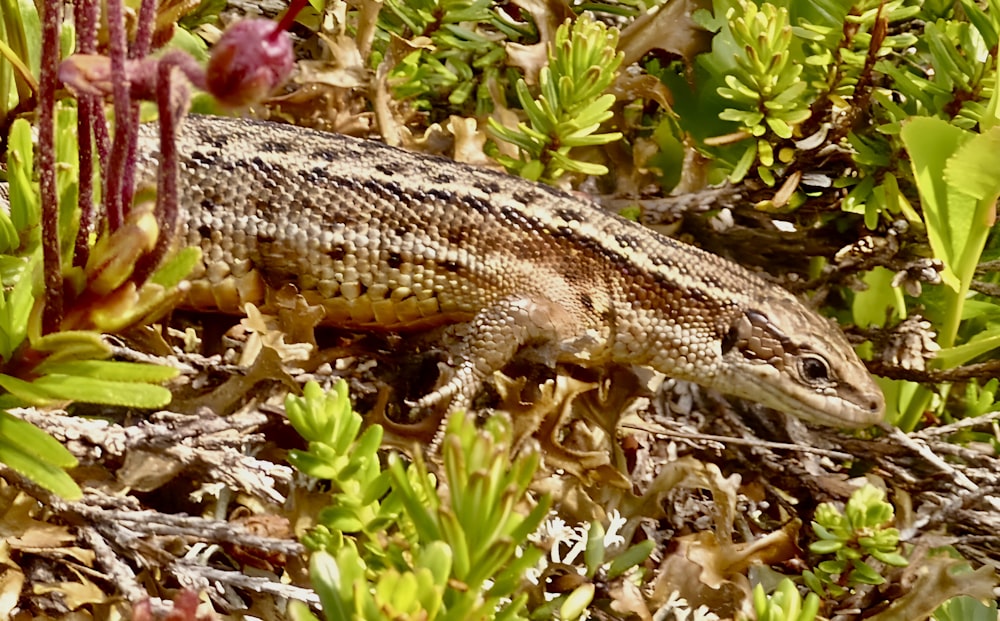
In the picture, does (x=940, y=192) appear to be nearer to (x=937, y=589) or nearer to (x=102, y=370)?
(x=937, y=589)

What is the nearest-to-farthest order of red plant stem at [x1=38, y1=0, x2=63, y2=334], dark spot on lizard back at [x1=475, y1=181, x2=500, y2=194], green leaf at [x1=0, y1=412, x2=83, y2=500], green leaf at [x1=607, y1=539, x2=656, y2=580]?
1. red plant stem at [x1=38, y1=0, x2=63, y2=334]
2. green leaf at [x1=0, y1=412, x2=83, y2=500]
3. green leaf at [x1=607, y1=539, x2=656, y2=580]
4. dark spot on lizard back at [x1=475, y1=181, x2=500, y2=194]

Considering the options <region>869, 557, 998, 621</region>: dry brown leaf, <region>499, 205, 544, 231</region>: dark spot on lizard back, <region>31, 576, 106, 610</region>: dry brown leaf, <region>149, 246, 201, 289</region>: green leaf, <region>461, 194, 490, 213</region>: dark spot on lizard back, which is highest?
<region>149, 246, 201, 289</region>: green leaf

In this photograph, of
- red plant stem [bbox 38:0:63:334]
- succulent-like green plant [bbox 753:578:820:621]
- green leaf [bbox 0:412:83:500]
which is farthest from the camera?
succulent-like green plant [bbox 753:578:820:621]

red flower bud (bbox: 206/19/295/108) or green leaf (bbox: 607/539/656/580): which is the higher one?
red flower bud (bbox: 206/19/295/108)

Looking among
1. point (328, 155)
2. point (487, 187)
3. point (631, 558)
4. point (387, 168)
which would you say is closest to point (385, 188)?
point (387, 168)

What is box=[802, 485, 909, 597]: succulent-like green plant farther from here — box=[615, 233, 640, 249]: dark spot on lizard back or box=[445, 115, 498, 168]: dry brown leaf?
box=[445, 115, 498, 168]: dry brown leaf

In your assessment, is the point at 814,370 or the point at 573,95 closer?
the point at 573,95

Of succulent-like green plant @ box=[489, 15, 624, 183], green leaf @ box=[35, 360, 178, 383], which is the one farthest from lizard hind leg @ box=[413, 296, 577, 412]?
green leaf @ box=[35, 360, 178, 383]

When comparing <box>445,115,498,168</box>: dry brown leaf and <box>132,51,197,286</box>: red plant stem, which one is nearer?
<box>132,51,197,286</box>: red plant stem
